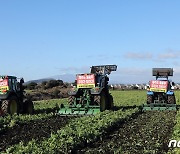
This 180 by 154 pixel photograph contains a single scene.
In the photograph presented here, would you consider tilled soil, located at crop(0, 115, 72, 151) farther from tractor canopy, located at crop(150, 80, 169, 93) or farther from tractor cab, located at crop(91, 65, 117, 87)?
tractor canopy, located at crop(150, 80, 169, 93)

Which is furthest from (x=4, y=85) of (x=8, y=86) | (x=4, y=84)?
(x=8, y=86)

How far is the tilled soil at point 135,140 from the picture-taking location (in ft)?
34.2

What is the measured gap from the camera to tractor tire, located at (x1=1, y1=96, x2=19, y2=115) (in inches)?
747

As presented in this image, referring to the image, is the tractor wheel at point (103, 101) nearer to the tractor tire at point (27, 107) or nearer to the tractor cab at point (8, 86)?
the tractor tire at point (27, 107)

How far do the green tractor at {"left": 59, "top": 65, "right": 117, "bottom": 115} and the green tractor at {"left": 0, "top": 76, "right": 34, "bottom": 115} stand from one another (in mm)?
1937

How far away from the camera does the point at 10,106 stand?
19.4m

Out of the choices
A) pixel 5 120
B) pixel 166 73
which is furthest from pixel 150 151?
pixel 166 73

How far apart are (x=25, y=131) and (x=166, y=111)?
10.8 metres

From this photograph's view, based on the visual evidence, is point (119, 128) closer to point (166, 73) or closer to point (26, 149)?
point (26, 149)

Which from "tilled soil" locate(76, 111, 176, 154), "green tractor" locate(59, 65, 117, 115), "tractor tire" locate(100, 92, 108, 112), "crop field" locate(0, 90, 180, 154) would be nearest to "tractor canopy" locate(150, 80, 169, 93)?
"green tractor" locate(59, 65, 117, 115)

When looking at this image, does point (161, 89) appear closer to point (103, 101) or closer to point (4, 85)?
point (103, 101)

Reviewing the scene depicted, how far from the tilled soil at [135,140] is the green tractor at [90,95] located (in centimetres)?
501

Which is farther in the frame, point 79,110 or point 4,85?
point 79,110

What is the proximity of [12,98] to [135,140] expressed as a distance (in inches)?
364
